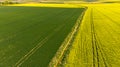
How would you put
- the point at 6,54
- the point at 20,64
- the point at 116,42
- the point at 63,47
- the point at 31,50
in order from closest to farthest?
the point at 20,64 → the point at 6,54 → the point at 31,50 → the point at 63,47 → the point at 116,42

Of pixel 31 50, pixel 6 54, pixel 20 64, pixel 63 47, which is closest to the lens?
pixel 20 64

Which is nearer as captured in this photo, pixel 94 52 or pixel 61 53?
pixel 61 53

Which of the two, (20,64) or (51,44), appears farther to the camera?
(51,44)

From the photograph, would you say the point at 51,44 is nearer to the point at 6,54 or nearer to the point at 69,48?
the point at 69,48

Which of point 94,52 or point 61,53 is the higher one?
point 61,53

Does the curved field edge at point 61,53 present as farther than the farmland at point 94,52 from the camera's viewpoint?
No

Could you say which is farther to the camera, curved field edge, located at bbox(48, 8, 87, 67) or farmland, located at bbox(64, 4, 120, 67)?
farmland, located at bbox(64, 4, 120, 67)

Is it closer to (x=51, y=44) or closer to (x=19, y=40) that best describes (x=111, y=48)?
(x=51, y=44)

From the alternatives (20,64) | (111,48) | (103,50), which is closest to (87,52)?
(103,50)

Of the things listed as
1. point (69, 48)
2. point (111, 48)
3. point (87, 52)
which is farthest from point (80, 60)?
point (111, 48)
